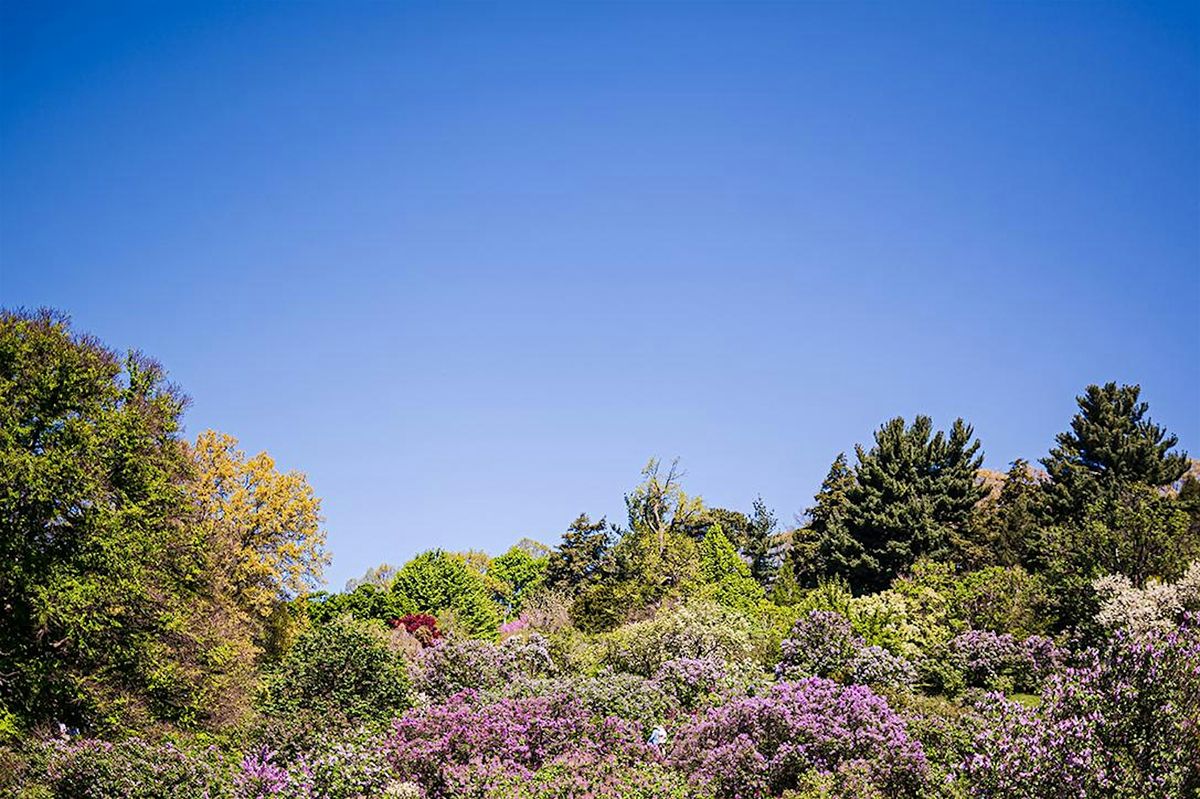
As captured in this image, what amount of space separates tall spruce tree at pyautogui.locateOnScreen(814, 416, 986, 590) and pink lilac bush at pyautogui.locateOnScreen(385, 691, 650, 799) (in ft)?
91.7

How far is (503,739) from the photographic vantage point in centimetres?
1353

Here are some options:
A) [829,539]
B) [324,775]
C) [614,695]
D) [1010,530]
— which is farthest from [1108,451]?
[324,775]

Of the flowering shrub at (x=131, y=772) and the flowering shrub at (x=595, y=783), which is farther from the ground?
the flowering shrub at (x=595, y=783)

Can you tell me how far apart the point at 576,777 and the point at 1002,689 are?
1446 cm

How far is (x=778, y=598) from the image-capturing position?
39.0 m

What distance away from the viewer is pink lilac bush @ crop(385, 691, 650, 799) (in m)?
13.3

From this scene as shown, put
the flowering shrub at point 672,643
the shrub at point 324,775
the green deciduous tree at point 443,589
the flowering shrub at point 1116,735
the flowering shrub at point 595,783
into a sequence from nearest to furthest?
the flowering shrub at point 1116,735 → the flowering shrub at point 595,783 → the shrub at point 324,775 → the flowering shrub at point 672,643 → the green deciduous tree at point 443,589

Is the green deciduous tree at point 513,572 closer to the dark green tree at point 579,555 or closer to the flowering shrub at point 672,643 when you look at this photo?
the dark green tree at point 579,555

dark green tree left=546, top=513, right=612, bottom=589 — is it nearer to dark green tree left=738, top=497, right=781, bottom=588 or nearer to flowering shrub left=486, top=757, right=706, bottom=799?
dark green tree left=738, top=497, right=781, bottom=588

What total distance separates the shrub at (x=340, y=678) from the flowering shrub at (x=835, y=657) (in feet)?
28.2

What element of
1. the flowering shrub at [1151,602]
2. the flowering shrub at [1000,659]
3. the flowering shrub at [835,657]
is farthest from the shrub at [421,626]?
the flowering shrub at [1151,602]

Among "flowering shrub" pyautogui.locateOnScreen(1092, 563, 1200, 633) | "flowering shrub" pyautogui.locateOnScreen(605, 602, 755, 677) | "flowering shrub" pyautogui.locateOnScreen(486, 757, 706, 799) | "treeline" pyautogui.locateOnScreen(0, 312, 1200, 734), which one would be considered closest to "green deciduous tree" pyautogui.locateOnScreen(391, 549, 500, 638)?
"treeline" pyautogui.locateOnScreen(0, 312, 1200, 734)

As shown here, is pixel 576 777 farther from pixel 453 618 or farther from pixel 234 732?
pixel 453 618

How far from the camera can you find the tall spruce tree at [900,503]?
39656 mm
